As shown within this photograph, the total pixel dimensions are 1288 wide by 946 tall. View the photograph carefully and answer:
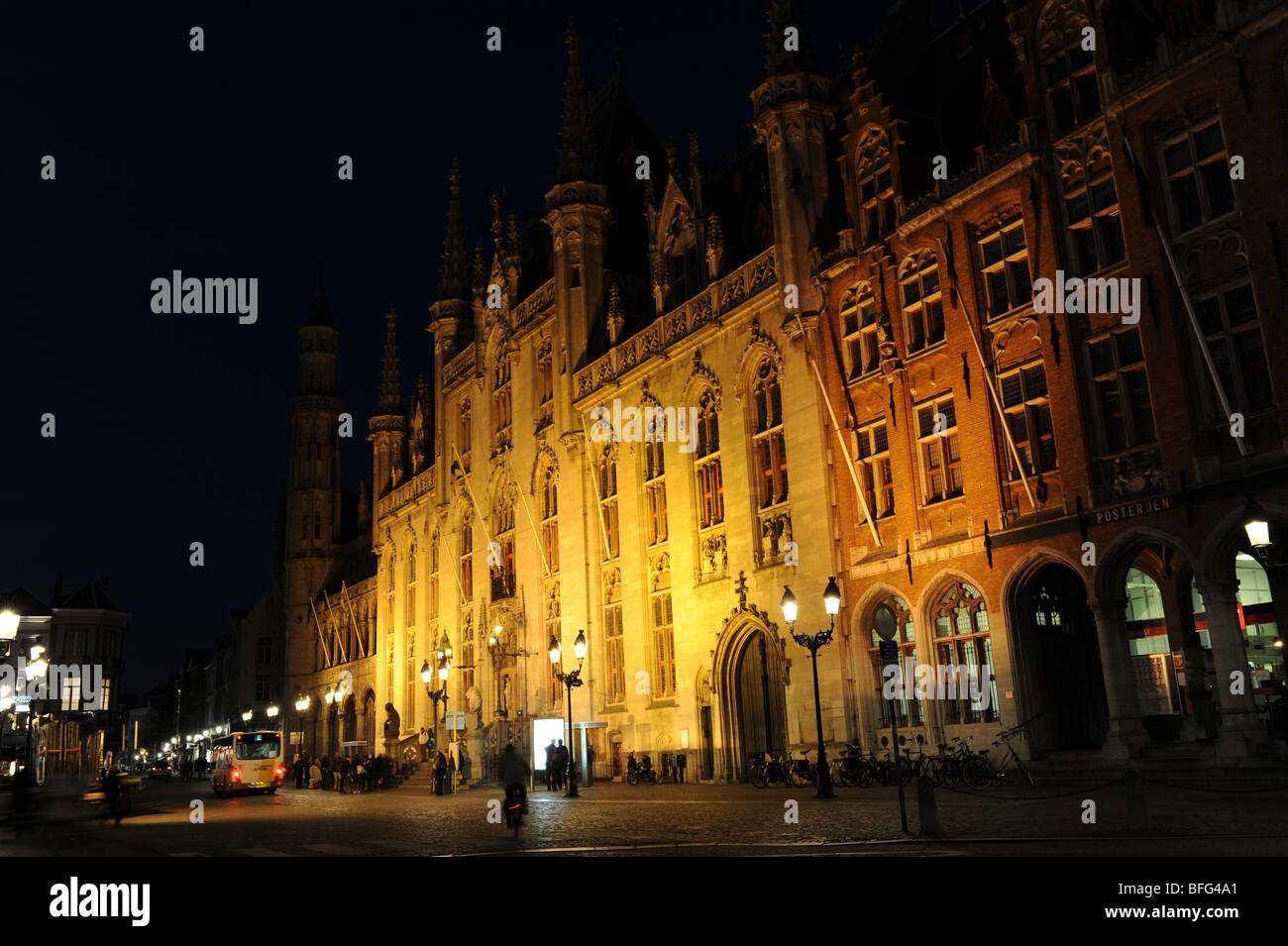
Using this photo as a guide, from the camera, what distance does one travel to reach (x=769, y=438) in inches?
1312

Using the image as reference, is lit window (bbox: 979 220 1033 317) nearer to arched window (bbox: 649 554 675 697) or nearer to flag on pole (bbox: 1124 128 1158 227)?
flag on pole (bbox: 1124 128 1158 227)

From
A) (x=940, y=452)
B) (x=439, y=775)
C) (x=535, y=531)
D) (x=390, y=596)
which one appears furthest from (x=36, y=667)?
(x=390, y=596)

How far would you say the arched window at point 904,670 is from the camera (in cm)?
2786

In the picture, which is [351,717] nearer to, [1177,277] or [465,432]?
[465,432]

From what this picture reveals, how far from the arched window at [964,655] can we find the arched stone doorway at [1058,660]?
1023 millimetres

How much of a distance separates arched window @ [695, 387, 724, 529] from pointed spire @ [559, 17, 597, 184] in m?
14.0

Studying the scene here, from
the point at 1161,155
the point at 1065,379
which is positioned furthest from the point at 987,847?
the point at 1161,155

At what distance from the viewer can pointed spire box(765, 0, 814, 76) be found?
33.3 meters

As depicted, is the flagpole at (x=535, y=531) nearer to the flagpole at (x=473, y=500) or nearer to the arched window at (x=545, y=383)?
the arched window at (x=545, y=383)

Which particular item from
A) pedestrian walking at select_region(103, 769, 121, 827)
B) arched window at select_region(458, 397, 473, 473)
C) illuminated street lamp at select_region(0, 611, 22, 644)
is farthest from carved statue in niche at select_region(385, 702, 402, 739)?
illuminated street lamp at select_region(0, 611, 22, 644)

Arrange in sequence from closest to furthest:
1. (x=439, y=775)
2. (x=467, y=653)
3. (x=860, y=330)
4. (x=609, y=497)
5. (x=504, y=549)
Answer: (x=860, y=330), (x=439, y=775), (x=609, y=497), (x=504, y=549), (x=467, y=653)

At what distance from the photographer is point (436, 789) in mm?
37688

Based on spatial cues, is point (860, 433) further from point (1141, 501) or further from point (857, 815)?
point (857, 815)

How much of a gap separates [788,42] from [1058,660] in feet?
65.4
